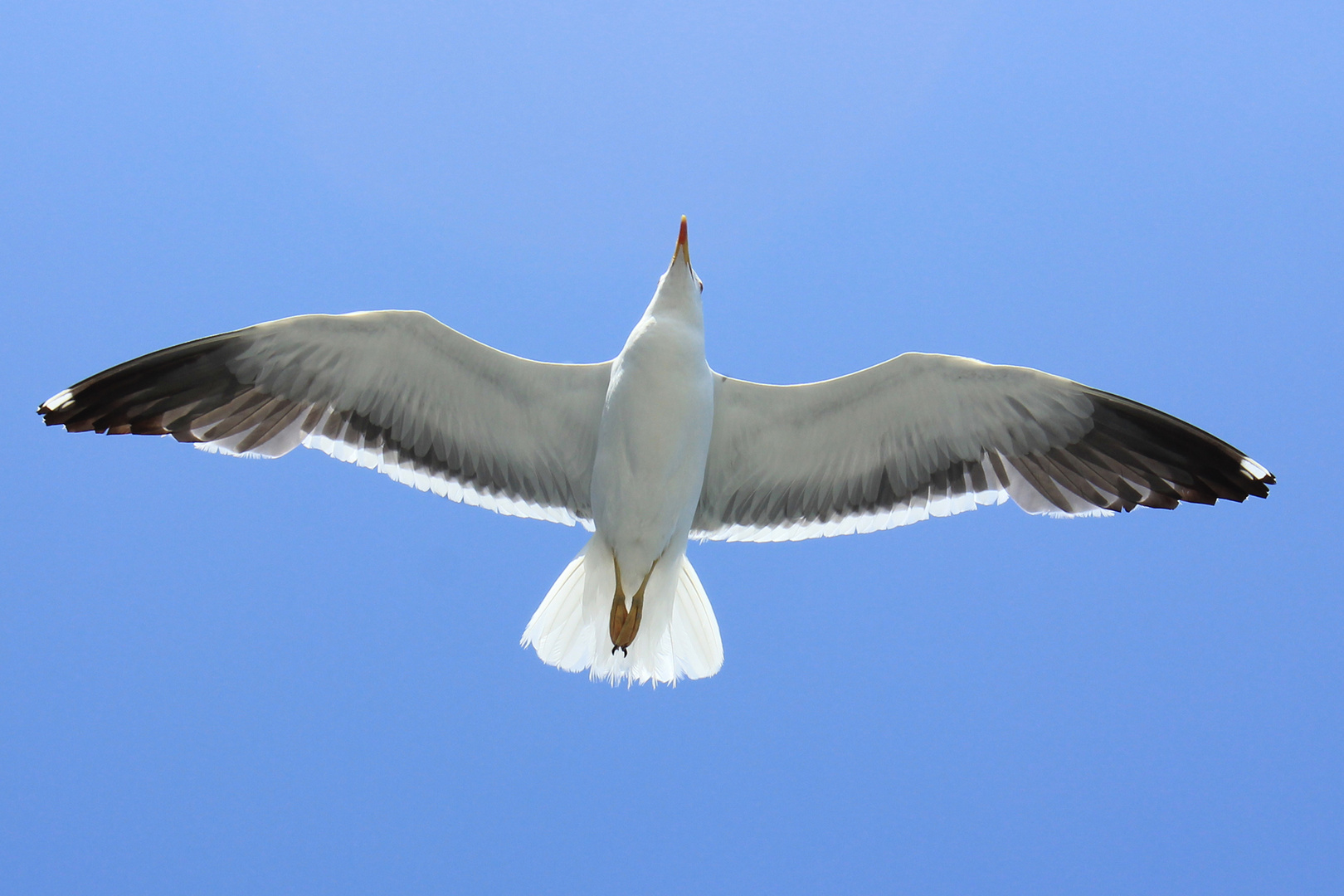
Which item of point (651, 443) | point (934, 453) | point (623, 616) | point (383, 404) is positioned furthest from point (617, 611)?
point (934, 453)

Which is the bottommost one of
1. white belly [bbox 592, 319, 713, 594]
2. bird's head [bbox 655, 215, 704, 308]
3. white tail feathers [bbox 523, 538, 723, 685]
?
white tail feathers [bbox 523, 538, 723, 685]

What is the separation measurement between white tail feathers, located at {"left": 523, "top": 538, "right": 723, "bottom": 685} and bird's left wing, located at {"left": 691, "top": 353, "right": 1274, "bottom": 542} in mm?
422

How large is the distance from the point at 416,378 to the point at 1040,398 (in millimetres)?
2486

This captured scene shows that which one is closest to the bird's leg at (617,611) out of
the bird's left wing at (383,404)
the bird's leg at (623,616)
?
the bird's leg at (623,616)

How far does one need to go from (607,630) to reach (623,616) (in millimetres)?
145

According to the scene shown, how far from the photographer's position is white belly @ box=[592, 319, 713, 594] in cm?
309

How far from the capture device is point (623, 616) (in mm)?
3324

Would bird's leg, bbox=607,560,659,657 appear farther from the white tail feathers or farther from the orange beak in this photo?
the orange beak

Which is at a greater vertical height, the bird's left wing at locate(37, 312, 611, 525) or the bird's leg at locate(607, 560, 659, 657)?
the bird's left wing at locate(37, 312, 611, 525)

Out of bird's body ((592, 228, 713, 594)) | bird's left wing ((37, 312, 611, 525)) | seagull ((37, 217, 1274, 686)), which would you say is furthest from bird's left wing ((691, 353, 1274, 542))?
bird's left wing ((37, 312, 611, 525))

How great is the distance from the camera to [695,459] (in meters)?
3.23

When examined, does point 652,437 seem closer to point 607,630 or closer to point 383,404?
point 607,630

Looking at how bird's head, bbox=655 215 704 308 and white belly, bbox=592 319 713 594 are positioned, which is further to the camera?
bird's head, bbox=655 215 704 308

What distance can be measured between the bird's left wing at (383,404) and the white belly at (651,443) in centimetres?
29
